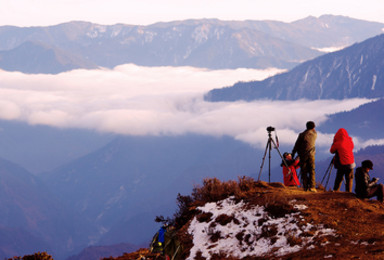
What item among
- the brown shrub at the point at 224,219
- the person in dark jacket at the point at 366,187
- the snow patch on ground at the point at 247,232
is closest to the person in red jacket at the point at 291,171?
the person in dark jacket at the point at 366,187

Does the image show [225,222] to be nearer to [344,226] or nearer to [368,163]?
[344,226]

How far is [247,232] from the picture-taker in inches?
663

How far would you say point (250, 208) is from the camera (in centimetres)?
1784

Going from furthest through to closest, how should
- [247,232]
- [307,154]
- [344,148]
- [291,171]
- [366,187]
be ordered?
1. [291,171]
2. [307,154]
3. [344,148]
4. [366,187]
5. [247,232]

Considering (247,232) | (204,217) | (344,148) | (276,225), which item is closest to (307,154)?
(344,148)

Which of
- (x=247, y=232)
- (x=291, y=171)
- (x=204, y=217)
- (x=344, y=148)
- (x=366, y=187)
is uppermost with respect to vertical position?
(x=344, y=148)

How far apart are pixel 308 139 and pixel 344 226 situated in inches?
189

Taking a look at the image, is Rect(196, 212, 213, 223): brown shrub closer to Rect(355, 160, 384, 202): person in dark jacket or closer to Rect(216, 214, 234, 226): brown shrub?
Rect(216, 214, 234, 226): brown shrub

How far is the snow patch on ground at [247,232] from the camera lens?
15609 mm

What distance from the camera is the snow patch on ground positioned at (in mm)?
15609

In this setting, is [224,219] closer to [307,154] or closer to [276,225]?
[276,225]

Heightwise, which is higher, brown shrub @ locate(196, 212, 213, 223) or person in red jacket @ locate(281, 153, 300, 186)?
person in red jacket @ locate(281, 153, 300, 186)

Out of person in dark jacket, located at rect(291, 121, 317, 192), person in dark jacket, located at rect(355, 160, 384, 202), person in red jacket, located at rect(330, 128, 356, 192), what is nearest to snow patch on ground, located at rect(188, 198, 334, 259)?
person in dark jacket, located at rect(355, 160, 384, 202)

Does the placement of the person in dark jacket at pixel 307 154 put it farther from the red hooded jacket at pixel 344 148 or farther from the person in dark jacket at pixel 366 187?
the person in dark jacket at pixel 366 187
